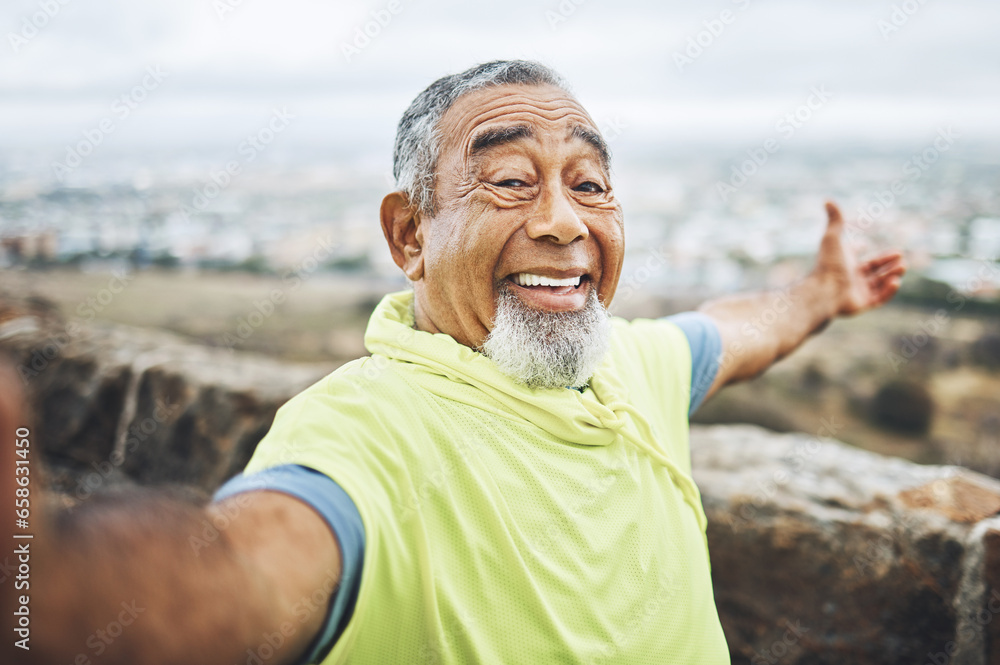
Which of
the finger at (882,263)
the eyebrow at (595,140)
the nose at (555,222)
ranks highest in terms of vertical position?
the eyebrow at (595,140)

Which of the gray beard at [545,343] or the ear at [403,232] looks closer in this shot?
the gray beard at [545,343]

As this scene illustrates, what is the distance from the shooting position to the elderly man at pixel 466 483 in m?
0.89

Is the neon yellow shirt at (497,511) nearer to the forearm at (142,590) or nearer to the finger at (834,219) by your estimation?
the forearm at (142,590)

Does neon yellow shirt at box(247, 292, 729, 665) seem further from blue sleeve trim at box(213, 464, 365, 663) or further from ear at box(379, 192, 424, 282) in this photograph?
ear at box(379, 192, 424, 282)

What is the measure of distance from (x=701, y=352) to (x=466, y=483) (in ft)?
4.30

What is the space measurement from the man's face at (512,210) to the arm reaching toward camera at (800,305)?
3.29 feet

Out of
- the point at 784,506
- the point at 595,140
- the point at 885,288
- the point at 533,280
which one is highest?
the point at 595,140

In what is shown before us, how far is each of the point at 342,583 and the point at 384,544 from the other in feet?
0.48

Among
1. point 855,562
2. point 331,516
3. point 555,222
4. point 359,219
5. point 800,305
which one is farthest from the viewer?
point 359,219

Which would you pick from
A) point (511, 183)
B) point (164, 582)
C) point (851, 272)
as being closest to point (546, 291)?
point (511, 183)

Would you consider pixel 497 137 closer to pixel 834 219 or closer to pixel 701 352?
pixel 701 352

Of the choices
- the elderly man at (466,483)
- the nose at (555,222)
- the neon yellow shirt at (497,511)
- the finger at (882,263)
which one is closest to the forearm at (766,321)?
the finger at (882,263)

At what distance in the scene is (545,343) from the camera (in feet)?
5.69

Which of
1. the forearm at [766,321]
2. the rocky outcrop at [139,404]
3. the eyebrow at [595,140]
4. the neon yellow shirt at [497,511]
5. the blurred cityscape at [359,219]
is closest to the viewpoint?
the neon yellow shirt at [497,511]
